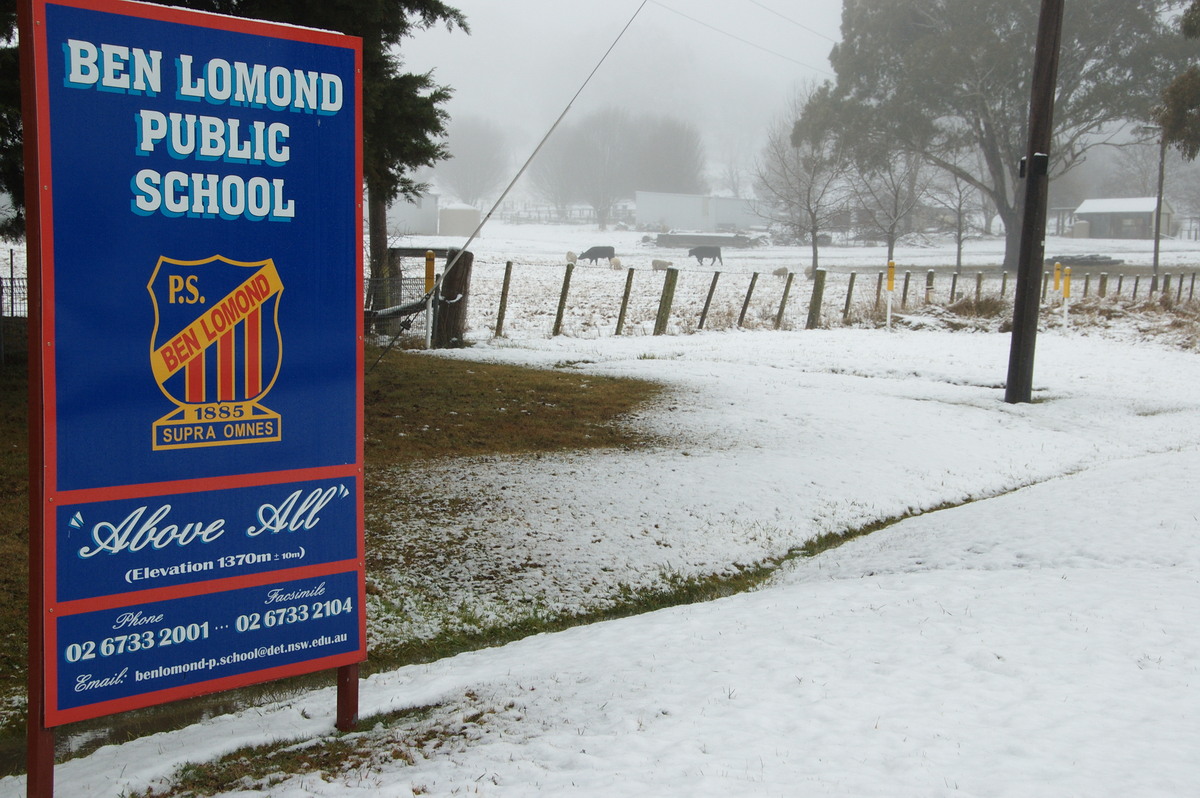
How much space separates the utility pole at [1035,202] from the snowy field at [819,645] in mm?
1905

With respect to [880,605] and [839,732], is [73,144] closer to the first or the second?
[839,732]

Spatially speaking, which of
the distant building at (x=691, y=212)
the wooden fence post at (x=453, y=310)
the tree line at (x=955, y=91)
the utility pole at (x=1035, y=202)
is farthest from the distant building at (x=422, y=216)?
the utility pole at (x=1035, y=202)

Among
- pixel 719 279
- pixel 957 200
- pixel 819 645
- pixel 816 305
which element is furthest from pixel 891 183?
pixel 819 645

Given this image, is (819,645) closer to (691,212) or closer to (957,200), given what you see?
(957,200)

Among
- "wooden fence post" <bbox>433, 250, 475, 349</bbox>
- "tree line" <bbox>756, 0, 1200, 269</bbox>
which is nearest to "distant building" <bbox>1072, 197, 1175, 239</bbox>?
"tree line" <bbox>756, 0, 1200, 269</bbox>

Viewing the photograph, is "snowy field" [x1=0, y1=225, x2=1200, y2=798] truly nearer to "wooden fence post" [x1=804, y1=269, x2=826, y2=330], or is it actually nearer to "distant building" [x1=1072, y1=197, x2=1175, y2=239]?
"wooden fence post" [x1=804, y1=269, x2=826, y2=330]

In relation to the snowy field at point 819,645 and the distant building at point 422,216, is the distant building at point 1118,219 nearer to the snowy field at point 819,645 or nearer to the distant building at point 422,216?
the distant building at point 422,216

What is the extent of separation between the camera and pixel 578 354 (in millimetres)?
13930

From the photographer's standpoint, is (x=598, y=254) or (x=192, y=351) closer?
(x=192, y=351)

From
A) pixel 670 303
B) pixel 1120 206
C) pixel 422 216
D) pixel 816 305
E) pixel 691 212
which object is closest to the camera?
pixel 670 303

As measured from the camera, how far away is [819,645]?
3.97m

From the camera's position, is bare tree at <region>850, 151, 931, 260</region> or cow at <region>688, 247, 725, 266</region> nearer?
bare tree at <region>850, 151, 931, 260</region>

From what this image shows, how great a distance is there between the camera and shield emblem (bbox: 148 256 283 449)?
299cm

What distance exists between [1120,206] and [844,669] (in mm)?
86023
